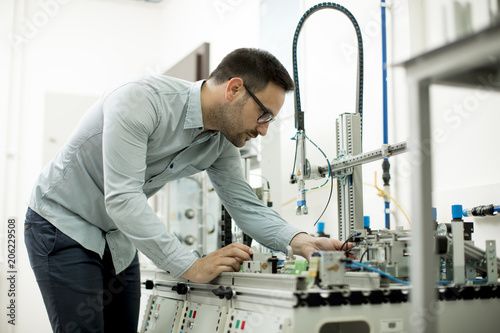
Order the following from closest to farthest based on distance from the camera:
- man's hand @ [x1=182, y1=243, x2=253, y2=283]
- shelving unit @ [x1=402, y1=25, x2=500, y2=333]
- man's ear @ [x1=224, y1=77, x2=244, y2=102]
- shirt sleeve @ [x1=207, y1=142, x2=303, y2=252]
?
shelving unit @ [x1=402, y1=25, x2=500, y2=333] < man's hand @ [x1=182, y1=243, x2=253, y2=283] < man's ear @ [x1=224, y1=77, x2=244, y2=102] < shirt sleeve @ [x1=207, y1=142, x2=303, y2=252]

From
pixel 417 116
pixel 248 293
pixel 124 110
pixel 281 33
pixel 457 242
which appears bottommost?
pixel 248 293

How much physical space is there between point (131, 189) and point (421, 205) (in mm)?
872

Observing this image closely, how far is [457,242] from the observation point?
1.31 meters

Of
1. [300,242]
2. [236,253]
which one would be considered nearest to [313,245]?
[300,242]

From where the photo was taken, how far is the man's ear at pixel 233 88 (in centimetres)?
160

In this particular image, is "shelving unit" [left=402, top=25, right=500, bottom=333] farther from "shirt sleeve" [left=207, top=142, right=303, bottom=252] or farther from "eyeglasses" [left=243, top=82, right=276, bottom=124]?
"shirt sleeve" [left=207, top=142, right=303, bottom=252]

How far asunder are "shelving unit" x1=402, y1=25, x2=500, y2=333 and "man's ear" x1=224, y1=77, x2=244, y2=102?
0.86 meters

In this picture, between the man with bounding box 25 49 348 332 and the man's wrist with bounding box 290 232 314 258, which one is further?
the man's wrist with bounding box 290 232 314 258

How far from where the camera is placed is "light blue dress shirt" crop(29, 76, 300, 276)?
1.41 metres

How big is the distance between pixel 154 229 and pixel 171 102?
0.43m

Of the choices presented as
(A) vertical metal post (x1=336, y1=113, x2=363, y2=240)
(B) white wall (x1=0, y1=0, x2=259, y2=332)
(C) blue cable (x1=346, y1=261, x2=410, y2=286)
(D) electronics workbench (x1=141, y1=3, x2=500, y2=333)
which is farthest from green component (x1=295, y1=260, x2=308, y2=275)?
(B) white wall (x1=0, y1=0, x2=259, y2=332)

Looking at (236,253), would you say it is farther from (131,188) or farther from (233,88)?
(233,88)

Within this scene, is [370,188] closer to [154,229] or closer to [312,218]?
[312,218]

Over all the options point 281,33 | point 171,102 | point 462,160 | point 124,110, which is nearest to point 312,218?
point 462,160
